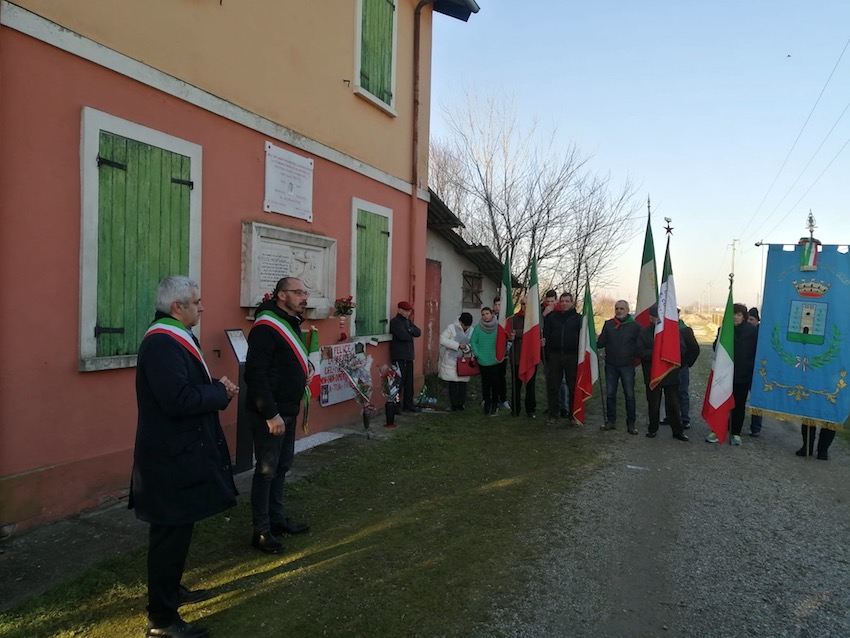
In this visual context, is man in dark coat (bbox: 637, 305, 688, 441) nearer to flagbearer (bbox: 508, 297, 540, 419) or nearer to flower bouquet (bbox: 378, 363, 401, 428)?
flagbearer (bbox: 508, 297, 540, 419)

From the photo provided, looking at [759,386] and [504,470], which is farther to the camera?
[759,386]

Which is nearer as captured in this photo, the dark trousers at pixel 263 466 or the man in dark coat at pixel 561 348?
the dark trousers at pixel 263 466

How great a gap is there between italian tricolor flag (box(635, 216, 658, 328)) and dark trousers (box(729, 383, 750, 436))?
1504mm

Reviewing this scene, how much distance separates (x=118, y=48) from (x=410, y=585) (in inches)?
182

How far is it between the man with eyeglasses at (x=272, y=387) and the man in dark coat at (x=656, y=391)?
218 inches

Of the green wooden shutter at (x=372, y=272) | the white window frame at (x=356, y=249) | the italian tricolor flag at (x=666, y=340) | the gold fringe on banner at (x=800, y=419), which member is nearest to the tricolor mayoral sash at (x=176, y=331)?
the white window frame at (x=356, y=249)

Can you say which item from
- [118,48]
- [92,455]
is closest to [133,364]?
[92,455]

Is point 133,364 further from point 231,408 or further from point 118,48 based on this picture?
point 118,48

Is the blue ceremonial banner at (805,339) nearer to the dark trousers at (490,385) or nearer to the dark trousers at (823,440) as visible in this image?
the dark trousers at (823,440)

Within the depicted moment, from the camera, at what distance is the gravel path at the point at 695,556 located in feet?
10.6

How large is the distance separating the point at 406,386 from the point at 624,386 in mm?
3276

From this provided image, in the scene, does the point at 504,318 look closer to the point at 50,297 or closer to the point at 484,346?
the point at 484,346

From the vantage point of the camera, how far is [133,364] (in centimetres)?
479

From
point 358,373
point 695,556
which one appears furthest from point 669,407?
point 358,373
